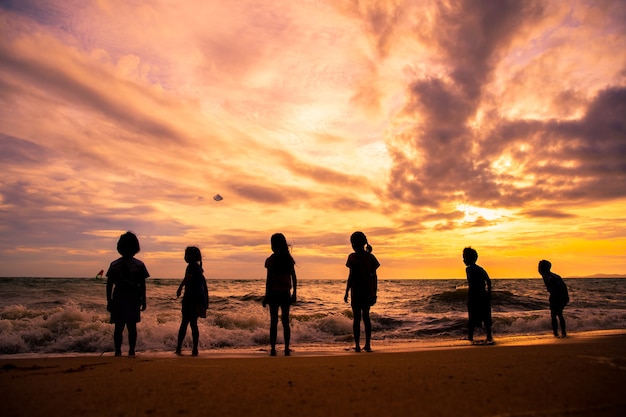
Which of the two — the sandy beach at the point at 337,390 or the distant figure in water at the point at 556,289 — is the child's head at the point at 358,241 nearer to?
the sandy beach at the point at 337,390

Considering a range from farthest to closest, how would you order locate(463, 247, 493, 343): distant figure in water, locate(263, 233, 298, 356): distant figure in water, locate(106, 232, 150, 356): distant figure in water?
locate(463, 247, 493, 343): distant figure in water, locate(263, 233, 298, 356): distant figure in water, locate(106, 232, 150, 356): distant figure in water

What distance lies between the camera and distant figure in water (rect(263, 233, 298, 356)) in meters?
8.30

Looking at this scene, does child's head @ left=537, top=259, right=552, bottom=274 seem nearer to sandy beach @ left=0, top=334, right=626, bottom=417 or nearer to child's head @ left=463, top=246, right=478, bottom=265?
child's head @ left=463, top=246, right=478, bottom=265

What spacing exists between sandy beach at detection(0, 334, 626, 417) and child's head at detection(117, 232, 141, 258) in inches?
130

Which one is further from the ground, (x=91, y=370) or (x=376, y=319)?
(x=91, y=370)

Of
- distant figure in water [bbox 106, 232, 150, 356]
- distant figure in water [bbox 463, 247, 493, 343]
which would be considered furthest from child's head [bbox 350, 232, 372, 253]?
distant figure in water [bbox 106, 232, 150, 356]

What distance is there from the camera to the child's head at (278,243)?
8.50m

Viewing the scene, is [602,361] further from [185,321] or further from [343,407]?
[185,321]

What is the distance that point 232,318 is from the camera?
15.8 m

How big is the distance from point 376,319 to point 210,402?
15551mm

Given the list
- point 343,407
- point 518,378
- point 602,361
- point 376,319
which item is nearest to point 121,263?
point 343,407

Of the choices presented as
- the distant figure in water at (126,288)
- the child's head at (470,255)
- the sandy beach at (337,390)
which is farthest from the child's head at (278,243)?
the child's head at (470,255)

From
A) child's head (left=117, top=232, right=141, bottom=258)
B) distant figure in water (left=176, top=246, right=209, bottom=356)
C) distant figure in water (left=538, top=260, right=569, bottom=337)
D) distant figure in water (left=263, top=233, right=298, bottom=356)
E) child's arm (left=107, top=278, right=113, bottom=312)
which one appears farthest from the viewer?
distant figure in water (left=538, top=260, right=569, bottom=337)

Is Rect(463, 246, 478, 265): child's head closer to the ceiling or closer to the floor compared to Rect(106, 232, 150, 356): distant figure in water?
closer to the ceiling
